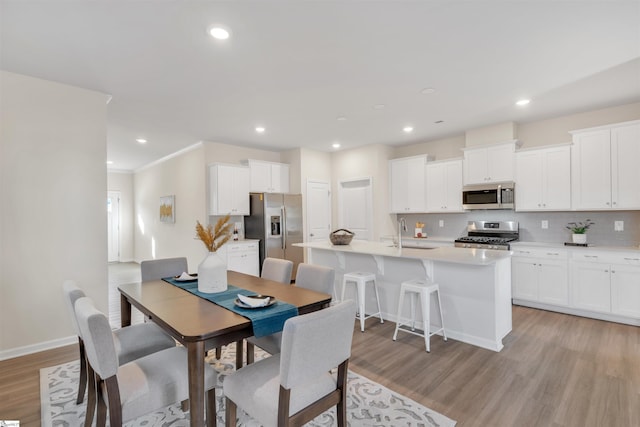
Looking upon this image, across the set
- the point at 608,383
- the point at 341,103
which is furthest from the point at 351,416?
the point at 341,103

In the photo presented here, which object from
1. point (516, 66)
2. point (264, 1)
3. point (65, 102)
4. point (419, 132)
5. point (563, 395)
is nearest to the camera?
point (264, 1)

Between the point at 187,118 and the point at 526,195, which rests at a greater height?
the point at 187,118

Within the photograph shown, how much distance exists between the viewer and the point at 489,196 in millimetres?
4738

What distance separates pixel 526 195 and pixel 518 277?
1209 millimetres

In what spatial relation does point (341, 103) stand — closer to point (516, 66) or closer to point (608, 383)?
point (516, 66)

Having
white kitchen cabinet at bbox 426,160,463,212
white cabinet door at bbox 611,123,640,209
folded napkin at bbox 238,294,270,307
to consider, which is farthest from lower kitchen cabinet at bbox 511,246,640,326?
folded napkin at bbox 238,294,270,307

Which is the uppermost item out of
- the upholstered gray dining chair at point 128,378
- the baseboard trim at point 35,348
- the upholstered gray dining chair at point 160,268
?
the upholstered gray dining chair at point 160,268

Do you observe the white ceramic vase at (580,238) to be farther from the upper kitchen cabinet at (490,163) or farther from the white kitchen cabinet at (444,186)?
the white kitchen cabinet at (444,186)

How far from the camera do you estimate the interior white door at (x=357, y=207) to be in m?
6.04

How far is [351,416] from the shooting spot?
2.02m

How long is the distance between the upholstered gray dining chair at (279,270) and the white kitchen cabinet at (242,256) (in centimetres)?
228

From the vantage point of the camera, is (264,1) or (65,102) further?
(65,102)

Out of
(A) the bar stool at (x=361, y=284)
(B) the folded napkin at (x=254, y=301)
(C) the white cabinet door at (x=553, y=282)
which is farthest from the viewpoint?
(C) the white cabinet door at (x=553, y=282)

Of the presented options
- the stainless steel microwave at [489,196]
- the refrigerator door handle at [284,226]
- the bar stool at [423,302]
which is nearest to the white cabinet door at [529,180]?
the stainless steel microwave at [489,196]
